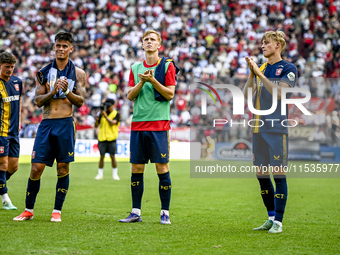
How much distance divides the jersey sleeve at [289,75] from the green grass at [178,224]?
181cm

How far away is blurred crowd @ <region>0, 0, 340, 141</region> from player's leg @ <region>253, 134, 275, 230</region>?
16235 mm

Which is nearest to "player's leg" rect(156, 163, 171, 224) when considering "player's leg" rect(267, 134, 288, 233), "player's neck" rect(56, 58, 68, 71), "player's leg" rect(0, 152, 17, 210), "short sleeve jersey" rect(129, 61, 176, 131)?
"short sleeve jersey" rect(129, 61, 176, 131)

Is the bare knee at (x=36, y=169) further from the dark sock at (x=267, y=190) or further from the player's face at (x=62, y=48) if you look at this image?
the dark sock at (x=267, y=190)

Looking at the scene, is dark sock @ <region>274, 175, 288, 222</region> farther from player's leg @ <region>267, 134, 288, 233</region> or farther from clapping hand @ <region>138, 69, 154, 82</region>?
clapping hand @ <region>138, 69, 154, 82</region>

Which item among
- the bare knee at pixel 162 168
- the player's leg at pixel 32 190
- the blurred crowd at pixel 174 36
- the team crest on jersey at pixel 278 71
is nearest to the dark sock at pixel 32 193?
the player's leg at pixel 32 190

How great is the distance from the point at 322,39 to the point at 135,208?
75.7 ft

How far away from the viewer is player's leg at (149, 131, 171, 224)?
238 inches

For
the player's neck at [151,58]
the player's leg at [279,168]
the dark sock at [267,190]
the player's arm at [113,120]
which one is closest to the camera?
the player's leg at [279,168]

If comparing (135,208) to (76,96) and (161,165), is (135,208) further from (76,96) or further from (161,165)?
(76,96)

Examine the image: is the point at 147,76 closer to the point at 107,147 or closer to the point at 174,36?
the point at 107,147

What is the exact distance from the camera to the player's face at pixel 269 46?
561cm

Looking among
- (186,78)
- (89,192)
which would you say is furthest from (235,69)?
(89,192)

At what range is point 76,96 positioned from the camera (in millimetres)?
6039

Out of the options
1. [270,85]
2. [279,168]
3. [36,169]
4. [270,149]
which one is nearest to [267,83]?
[270,85]
